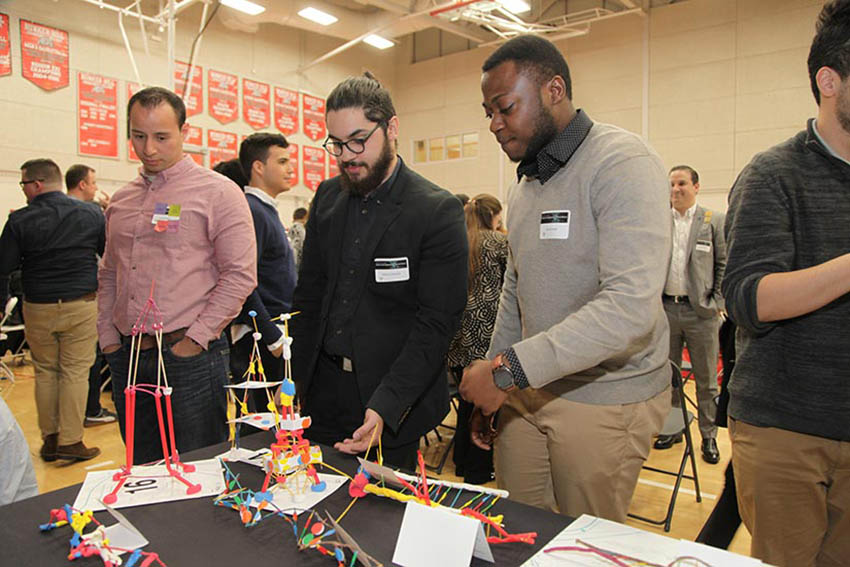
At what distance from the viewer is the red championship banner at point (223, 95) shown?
8328 millimetres

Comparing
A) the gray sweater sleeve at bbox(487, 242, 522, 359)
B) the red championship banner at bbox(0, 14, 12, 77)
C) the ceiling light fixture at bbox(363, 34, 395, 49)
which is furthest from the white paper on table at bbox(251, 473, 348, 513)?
the ceiling light fixture at bbox(363, 34, 395, 49)

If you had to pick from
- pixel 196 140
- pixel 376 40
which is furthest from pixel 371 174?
pixel 376 40

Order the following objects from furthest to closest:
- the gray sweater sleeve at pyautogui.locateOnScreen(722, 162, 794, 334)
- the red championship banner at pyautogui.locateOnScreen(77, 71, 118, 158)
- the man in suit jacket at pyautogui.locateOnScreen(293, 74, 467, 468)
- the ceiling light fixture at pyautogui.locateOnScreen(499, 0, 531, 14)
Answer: the ceiling light fixture at pyautogui.locateOnScreen(499, 0, 531, 14) < the red championship banner at pyautogui.locateOnScreen(77, 71, 118, 158) < the man in suit jacket at pyautogui.locateOnScreen(293, 74, 467, 468) < the gray sweater sleeve at pyautogui.locateOnScreen(722, 162, 794, 334)

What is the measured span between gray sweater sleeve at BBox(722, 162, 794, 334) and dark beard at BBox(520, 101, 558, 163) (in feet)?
1.41

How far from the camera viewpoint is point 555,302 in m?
1.42

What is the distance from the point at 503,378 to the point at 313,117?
928 cm

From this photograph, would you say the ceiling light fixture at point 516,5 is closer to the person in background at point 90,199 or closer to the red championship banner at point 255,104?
the red championship banner at point 255,104

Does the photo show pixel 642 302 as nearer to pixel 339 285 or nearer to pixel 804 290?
pixel 804 290

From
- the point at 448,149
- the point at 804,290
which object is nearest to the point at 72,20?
the point at 448,149

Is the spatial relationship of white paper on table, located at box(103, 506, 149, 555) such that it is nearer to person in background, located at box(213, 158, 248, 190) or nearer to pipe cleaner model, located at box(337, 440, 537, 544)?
pipe cleaner model, located at box(337, 440, 537, 544)

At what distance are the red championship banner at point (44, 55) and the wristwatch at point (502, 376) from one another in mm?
7268

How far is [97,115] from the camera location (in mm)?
7113

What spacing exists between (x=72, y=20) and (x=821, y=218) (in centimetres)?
799

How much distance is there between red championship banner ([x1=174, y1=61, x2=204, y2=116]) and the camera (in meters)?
7.90
